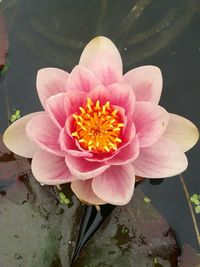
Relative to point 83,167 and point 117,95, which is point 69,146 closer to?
point 83,167

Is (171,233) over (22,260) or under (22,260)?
over

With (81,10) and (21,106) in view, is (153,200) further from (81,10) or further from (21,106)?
(81,10)

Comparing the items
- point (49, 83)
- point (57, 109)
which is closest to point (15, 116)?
point (49, 83)

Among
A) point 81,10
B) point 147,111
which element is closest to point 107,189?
point 147,111

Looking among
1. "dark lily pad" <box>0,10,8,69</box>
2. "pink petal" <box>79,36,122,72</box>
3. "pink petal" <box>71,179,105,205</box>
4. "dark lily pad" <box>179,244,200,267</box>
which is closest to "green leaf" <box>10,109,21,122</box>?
"dark lily pad" <box>0,10,8,69</box>

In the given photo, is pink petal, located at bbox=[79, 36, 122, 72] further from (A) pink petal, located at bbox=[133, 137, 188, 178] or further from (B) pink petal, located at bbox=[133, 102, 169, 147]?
(A) pink petal, located at bbox=[133, 137, 188, 178]

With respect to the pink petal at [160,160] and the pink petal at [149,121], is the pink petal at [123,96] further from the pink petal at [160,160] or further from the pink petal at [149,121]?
the pink petal at [160,160]
